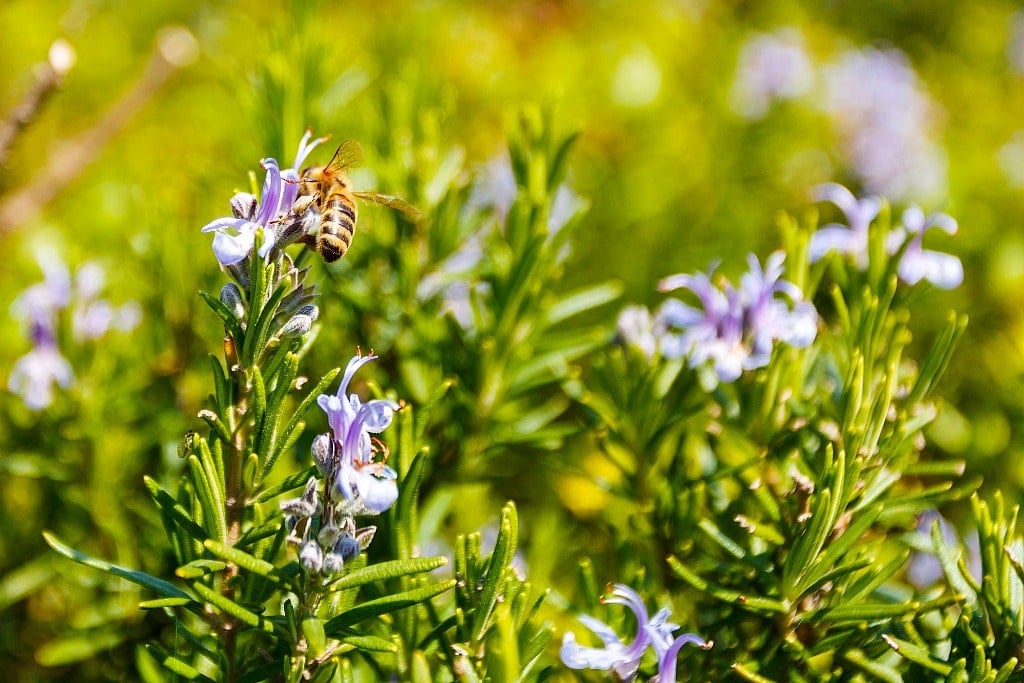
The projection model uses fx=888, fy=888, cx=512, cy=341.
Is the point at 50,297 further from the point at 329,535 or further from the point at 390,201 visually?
the point at 329,535

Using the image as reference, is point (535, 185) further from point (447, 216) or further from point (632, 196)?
point (632, 196)

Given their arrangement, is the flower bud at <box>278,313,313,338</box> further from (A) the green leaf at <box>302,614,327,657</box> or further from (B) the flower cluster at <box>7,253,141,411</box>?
(B) the flower cluster at <box>7,253,141,411</box>

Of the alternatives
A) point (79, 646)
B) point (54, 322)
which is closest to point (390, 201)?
point (54, 322)

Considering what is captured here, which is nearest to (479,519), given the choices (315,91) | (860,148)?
(315,91)

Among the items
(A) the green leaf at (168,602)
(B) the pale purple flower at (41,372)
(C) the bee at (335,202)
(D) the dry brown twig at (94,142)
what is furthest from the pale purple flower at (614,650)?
(D) the dry brown twig at (94,142)

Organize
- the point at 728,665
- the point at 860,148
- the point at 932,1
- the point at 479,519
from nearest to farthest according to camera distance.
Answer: the point at 728,665
the point at 479,519
the point at 860,148
the point at 932,1

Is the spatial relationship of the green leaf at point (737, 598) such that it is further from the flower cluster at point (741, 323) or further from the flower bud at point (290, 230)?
the flower bud at point (290, 230)
